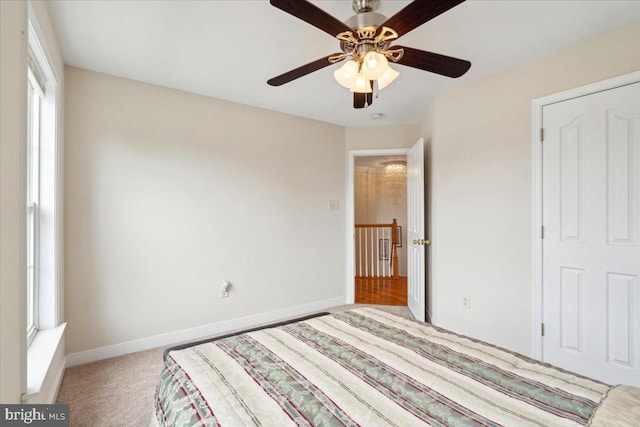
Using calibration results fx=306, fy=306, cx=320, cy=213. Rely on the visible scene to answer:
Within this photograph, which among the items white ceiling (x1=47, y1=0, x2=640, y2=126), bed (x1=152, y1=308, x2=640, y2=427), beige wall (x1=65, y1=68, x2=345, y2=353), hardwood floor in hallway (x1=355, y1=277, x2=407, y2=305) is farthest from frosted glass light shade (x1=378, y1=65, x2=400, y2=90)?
hardwood floor in hallway (x1=355, y1=277, x2=407, y2=305)

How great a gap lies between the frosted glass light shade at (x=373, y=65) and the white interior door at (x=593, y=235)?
5.59ft

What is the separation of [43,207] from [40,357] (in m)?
0.96

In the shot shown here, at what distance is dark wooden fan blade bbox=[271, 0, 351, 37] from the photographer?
3.84ft

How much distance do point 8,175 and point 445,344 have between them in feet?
6.18

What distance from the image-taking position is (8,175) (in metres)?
1.14

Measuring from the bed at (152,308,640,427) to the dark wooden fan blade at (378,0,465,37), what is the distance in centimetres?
137

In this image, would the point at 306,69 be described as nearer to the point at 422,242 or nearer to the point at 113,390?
the point at 422,242

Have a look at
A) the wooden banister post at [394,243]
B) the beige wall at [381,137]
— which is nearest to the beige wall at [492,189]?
the beige wall at [381,137]

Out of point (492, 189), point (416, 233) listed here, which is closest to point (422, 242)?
point (416, 233)

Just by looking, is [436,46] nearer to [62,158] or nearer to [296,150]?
[296,150]

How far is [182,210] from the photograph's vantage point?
9.70 feet

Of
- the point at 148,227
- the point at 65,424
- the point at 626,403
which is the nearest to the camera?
the point at 626,403

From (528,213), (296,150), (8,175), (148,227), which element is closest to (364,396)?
(8,175)

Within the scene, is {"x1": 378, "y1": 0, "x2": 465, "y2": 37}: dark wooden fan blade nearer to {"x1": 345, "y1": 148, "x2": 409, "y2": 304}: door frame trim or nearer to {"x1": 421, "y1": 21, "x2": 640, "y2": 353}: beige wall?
{"x1": 421, "y1": 21, "x2": 640, "y2": 353}: beige wall
